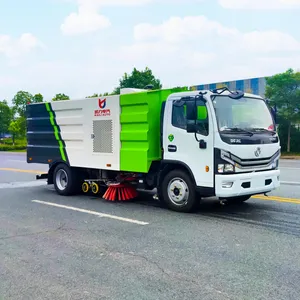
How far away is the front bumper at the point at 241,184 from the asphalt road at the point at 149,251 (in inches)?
19.5

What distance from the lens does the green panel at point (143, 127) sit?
27.5 ft

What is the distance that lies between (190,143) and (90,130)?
304 cm

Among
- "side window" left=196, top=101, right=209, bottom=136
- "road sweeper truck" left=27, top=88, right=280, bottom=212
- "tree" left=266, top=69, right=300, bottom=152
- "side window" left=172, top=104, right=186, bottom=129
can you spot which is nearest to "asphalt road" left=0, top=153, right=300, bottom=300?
"road sweeper truck" left=27, top=88, right=280, bottom=212

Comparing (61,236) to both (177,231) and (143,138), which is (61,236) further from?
(143,138)

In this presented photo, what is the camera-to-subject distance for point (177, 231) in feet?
21.3

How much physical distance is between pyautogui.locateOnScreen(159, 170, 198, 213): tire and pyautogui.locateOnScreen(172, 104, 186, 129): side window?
0.92 m

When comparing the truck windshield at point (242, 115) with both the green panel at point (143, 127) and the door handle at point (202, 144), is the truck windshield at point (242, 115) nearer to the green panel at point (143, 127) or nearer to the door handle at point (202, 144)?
the door handle at point (202, 144)

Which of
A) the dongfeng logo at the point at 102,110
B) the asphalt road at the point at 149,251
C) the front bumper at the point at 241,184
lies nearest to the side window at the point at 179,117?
the front bumper at the point at 241,184

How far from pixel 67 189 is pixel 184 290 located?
6732mm

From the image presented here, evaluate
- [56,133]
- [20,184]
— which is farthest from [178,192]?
[20,184]

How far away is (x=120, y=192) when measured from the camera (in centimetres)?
944

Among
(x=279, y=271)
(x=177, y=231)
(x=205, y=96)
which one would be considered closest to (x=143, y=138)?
(x=205, y=96)

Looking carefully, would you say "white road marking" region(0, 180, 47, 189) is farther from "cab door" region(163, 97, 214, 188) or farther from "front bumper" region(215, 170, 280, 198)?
"front bumper" region(215, 170, 280, 198)

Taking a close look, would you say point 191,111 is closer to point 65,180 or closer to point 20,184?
point 65,180
